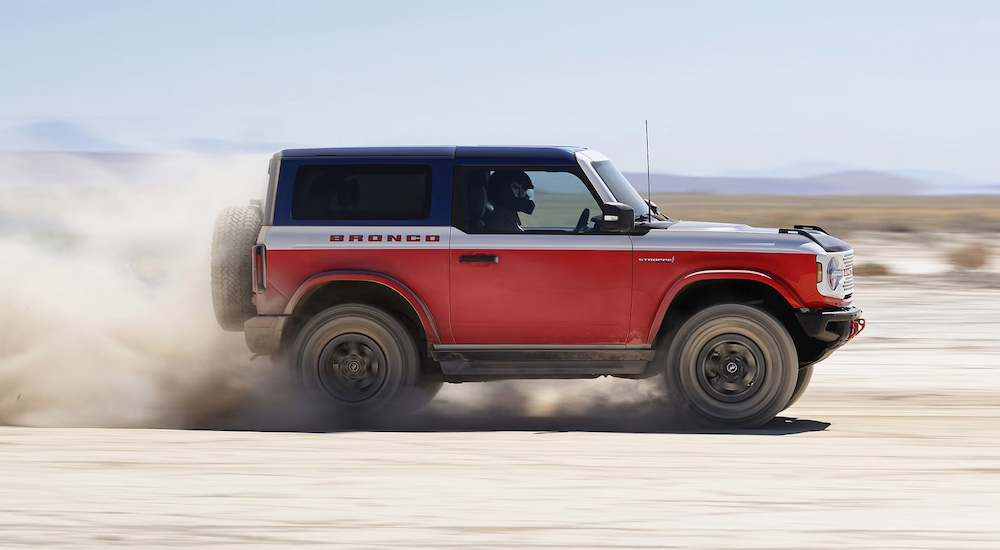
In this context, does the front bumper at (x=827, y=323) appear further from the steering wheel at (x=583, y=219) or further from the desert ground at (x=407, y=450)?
the steering wheel at (x=583, y=219)

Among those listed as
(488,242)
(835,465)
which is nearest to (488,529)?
(835,465)

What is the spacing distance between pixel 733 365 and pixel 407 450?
244 cm

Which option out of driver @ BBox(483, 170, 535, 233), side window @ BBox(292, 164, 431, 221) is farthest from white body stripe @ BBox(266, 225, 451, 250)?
driver @ BBox(483, 170, 535, 233)

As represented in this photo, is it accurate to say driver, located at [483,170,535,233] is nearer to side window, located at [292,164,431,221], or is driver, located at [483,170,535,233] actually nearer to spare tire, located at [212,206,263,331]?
side window, located at [292,164,431,221]

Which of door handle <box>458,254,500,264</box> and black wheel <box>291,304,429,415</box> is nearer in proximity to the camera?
door handle <box>458,254,500,264</box>

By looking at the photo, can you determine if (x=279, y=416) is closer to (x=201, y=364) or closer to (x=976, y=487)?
(x=201, y=364)

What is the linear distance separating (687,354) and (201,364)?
3994mm

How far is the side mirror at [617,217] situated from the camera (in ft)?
25.3

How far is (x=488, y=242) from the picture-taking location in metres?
8.00

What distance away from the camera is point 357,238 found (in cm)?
808

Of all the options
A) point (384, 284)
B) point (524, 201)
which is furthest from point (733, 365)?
point (384, 284)

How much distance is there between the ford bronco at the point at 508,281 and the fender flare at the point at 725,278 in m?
0.01

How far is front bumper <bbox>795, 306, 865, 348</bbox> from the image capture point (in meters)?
7.91

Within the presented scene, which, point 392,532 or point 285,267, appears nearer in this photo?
point 392,532
